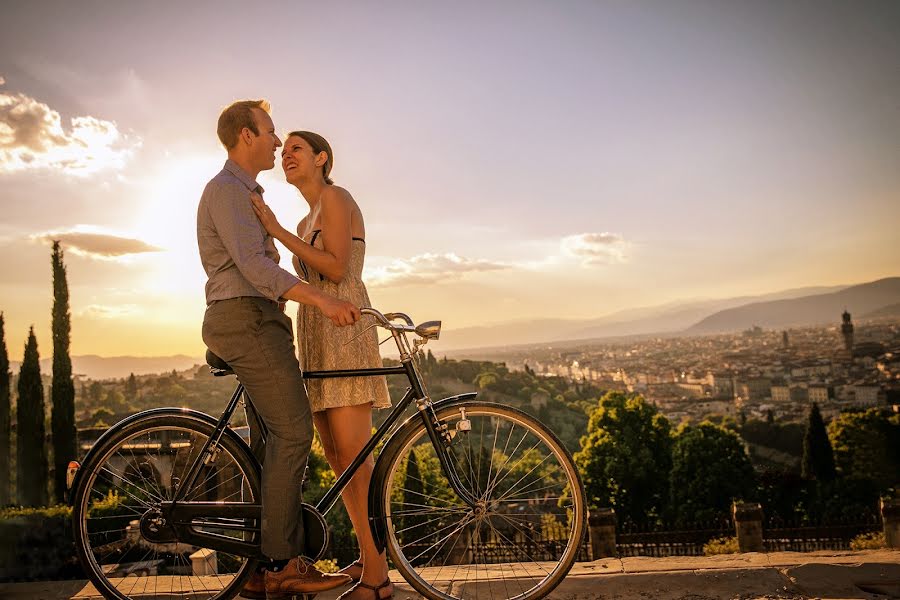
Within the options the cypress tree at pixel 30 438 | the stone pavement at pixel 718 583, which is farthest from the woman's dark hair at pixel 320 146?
the cypress tree at pixel 30 438

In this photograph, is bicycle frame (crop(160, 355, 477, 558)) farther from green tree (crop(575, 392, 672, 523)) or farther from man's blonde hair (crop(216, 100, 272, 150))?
green tree (crop(575, 392, 672, 523))

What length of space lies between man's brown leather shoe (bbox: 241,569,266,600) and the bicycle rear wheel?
82 millimetres

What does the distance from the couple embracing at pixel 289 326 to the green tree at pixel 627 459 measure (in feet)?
120

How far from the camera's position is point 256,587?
303 centimetres

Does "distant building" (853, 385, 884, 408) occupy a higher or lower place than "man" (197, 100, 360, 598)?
lower

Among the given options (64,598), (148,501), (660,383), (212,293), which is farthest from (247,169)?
(660,383)

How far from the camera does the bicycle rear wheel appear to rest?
290cm

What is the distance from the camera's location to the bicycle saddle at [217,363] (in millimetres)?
2836

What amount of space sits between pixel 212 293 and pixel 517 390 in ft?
321

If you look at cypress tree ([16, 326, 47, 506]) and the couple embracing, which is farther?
cypress tree ([16, 326, 47, 506])

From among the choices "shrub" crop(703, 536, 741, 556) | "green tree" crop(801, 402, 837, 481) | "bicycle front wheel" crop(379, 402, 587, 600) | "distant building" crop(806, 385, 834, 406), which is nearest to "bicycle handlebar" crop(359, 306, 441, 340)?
"bicycle front wheel" crop(379, 402, 587, 600)

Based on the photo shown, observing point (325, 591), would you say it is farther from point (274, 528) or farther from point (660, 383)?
point (660, 383)

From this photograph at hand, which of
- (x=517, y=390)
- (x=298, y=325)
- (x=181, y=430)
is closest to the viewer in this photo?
(x=181, y=430)

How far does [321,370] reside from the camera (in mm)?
3020
